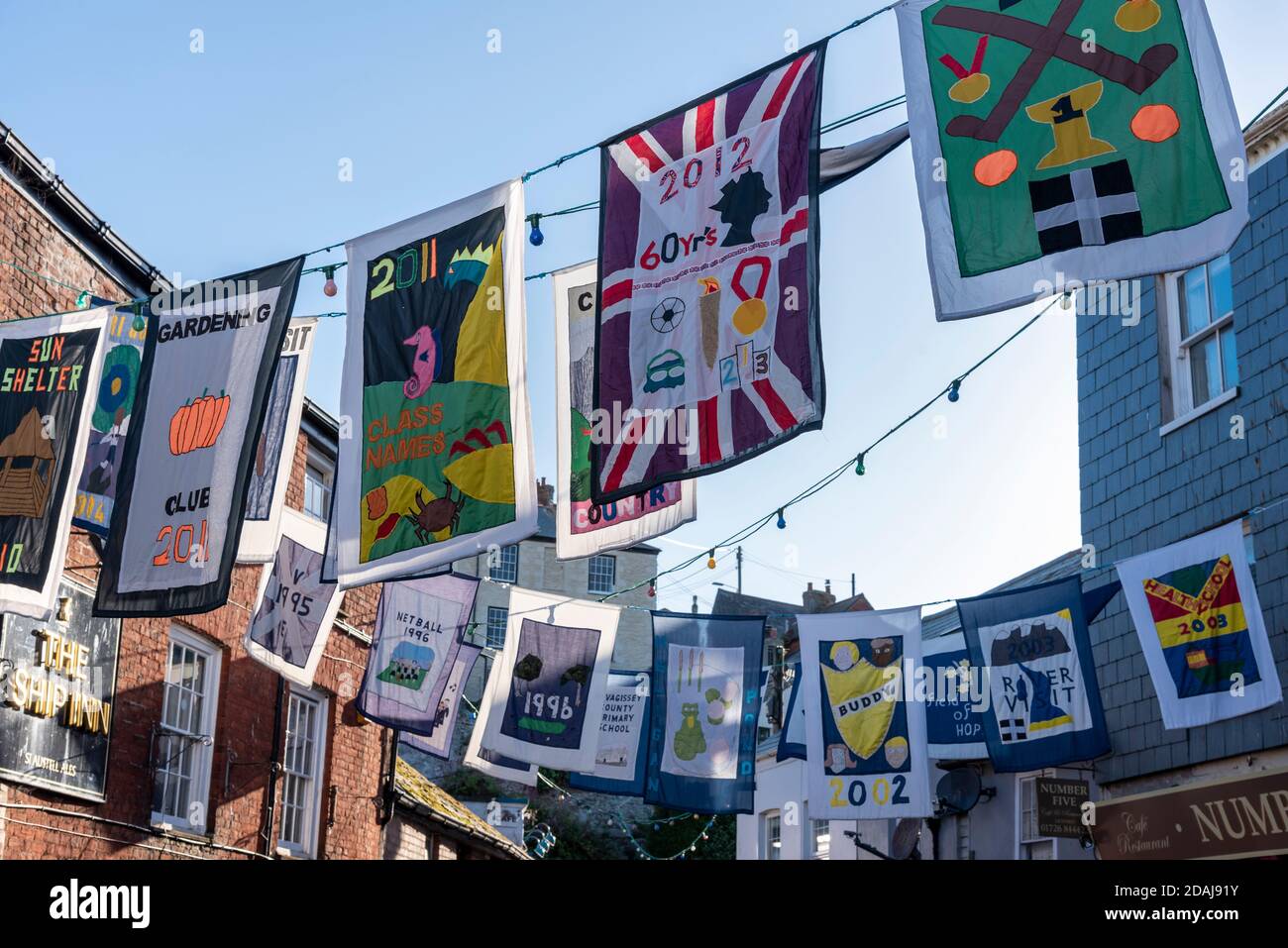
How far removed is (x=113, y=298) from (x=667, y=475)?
7.41 meters

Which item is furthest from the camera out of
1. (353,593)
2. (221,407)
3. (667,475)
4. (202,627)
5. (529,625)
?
(353,593)

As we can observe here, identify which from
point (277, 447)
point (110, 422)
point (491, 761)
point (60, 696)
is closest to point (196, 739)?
point (60, 696)

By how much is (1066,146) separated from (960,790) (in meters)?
13.1

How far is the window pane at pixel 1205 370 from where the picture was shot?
48.0ft

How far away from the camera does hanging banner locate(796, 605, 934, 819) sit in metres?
13.8

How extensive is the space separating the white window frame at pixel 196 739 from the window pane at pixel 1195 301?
10.6m

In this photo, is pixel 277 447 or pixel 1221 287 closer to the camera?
pixel 277 447

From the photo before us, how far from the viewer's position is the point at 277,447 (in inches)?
473

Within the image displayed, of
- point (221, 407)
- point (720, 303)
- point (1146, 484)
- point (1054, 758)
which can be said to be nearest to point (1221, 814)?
point (1054, 758)

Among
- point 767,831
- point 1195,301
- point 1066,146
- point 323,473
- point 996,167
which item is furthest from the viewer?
point 767,831

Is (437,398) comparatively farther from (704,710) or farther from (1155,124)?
(704,710)

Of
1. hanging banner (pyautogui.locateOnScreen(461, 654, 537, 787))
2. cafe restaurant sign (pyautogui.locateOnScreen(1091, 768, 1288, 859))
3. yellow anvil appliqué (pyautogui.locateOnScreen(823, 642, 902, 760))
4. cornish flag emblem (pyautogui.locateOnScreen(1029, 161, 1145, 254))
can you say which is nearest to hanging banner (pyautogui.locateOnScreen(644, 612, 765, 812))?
yellow anvil appliqué (pyautogui.locateOnScreen(823, 642, 902, 760))

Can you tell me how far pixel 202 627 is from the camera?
1426 cm
